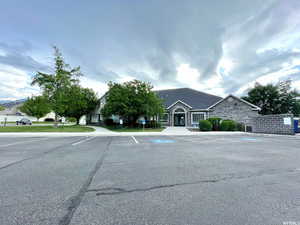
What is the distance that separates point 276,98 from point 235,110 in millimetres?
14533

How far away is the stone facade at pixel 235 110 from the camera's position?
2163 cm

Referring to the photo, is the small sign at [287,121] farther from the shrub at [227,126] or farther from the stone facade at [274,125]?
the shrub at [227,126]

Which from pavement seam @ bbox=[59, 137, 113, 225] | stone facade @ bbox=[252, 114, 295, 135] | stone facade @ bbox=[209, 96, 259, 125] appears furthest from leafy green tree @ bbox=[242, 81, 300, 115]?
pavement seam @ bbox=[59, 137, 113, 225]

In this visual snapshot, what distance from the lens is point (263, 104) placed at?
3011cm

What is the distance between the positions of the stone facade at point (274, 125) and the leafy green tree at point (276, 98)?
652 inches

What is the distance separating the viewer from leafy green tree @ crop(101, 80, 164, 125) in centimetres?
2083

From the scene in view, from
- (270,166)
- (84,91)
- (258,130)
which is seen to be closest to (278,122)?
(258,130)

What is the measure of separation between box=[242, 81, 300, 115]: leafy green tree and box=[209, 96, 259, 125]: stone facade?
11850mm

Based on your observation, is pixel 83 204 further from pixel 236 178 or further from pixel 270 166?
pixel 270 166

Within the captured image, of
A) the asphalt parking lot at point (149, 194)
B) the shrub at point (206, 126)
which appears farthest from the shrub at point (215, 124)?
the asphalt parking lot at point (149, 194)

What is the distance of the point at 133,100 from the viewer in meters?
21.1

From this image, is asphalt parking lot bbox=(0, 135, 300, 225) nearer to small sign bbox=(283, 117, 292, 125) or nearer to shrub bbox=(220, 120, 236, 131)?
small sign bbox=(283, 117, 292, 125)

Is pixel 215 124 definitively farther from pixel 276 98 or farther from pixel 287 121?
pixel 276 98

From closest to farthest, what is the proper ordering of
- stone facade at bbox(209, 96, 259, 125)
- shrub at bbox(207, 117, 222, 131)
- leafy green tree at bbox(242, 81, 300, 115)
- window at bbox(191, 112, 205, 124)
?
1. shrub at bbox(207, 117, 222, 131)
2. stone facade at bbox(209, 96, 259, 125)
3. window at bbox(191, 112, 205, 124)
4. leafy green tree at bbox(242, 81, 300, 115)
